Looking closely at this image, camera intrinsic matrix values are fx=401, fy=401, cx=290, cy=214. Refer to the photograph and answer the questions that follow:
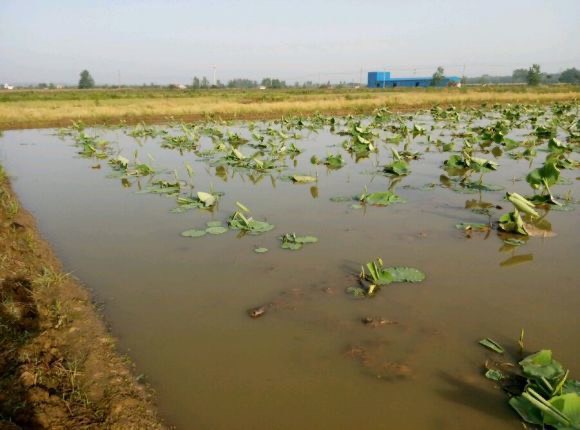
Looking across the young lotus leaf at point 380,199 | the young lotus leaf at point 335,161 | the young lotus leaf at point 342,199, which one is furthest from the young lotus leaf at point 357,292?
the young lotus leaf at point 335,161

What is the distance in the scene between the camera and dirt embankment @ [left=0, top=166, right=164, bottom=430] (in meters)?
2.26

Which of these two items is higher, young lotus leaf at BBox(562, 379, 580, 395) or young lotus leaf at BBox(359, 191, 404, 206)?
young lotus leaf at BBox(359, 191, 404, 206)

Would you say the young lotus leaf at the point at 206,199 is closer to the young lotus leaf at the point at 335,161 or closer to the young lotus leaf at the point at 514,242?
the young lotus leaf at the point at 335,161

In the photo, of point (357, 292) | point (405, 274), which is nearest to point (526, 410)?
point (357, 292)

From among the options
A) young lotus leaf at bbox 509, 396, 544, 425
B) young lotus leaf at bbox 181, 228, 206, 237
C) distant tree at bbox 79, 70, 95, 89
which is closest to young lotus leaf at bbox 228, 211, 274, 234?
young lotus leaf at bbox 181, 228, 206, 237

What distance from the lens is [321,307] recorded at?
353 centimetres

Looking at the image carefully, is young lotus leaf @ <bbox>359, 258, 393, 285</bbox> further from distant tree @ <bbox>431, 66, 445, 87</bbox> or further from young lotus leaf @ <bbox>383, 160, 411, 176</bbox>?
distant tree @ <bbox>431, 66, 445, 87</bbox>

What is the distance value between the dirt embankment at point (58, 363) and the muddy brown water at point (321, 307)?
175 mm

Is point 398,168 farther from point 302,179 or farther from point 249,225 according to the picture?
point 249,225

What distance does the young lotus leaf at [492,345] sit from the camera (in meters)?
2.87

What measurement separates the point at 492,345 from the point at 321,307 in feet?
4.43

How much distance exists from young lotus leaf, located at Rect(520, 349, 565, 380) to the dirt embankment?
2277mm

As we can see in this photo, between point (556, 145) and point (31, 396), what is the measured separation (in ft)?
37.6

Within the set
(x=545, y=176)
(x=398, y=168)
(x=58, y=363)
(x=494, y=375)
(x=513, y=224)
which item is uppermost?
(x=545, y=176)
